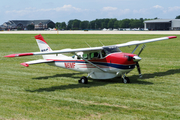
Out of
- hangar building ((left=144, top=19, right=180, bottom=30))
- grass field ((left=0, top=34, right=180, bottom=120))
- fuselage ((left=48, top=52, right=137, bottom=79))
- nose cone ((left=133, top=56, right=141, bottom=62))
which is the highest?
hangar building ((left=144, top=19, right=180, bottom=30))

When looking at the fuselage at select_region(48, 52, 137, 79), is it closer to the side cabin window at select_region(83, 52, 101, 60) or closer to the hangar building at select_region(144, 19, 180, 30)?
the side cabin window at select_region(83, 52, 101, 60)

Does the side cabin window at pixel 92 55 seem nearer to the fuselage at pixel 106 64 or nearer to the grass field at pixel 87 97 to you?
the fuselage at pixel 106 64

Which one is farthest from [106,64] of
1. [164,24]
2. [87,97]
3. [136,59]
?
[164,24]

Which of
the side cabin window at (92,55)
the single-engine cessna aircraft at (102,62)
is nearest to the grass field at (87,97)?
the single-engine cessna aircraft at (102,62)

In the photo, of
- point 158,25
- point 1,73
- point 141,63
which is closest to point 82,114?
point 1,73

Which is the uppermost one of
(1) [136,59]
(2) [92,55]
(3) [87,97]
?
(2) [92,55]

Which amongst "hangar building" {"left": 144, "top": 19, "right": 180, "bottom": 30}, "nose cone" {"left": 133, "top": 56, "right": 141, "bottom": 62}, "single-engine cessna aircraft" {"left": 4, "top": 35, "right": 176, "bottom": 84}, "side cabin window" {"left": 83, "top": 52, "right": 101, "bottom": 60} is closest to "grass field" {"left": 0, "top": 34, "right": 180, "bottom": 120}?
"single-engine cessna aircraft" {"left": 4, "top": 35, "right": 176, "bottom": 84}

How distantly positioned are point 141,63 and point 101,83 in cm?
755

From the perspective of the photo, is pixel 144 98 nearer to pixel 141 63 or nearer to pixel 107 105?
pixel 107 105

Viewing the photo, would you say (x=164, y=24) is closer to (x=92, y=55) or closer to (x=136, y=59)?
(x=92, y=55)

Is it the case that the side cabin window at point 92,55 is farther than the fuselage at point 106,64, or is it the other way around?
the side cabin window at point 92,55

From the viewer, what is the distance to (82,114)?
8680mm

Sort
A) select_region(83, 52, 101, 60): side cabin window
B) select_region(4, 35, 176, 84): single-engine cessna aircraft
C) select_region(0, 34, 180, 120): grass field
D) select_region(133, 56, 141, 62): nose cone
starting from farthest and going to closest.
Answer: select_region(83, 52, 101, 60): side cabin window < select_region(4, 35, 176, 84): single-engine cessna aircraft < select_region(133, 56, 141, 62): nose cone < select_region(0, 34, 180, 120): grass field

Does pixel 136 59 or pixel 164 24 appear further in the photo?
pixel 164 24
